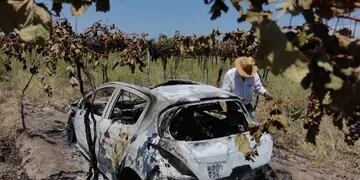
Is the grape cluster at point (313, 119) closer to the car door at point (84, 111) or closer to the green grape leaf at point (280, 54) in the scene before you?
the green grape leaf at point (280, 54)

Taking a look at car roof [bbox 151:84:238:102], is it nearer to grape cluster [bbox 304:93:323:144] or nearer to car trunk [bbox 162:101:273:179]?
car trunk [bbox 162:101:273:179]

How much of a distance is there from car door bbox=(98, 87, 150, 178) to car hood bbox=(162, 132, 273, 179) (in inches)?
33.0

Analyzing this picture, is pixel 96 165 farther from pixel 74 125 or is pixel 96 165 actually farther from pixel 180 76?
pixel 180 76

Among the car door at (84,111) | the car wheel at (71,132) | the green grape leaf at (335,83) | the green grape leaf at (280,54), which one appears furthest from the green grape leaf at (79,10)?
the car wheel at (71,132)

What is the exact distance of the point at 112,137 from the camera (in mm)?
7180

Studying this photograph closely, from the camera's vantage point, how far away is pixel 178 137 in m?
6.73

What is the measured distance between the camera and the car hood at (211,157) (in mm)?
6039

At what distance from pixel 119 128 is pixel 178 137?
785mm

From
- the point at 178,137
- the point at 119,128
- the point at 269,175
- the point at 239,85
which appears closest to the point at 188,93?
the point at 178,137

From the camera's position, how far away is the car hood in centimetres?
604

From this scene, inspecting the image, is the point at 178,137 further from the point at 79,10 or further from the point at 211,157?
the point at 79,10

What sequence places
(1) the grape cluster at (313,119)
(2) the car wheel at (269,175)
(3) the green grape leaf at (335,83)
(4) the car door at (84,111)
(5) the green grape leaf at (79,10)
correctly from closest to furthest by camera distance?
(3) the green grape leaf at (335,83) < (5) the green grape leaf at (79,10) < (1) the grape cluster at (313,119) < (2) the car wheel at (269,175) < (4) the car door at (84,111)

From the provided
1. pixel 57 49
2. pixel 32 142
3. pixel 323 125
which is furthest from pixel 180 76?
pixel 57 49

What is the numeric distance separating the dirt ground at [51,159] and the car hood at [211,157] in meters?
2.55
